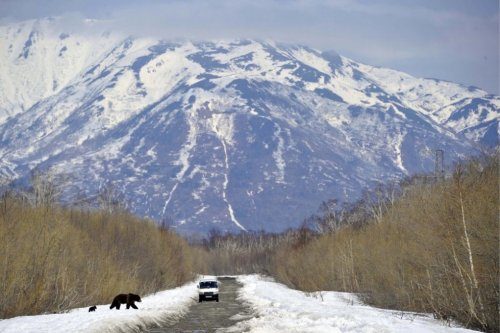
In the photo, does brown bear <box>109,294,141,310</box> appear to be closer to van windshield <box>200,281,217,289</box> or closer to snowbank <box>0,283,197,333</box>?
snowbank <box>0,283,197,333</box>

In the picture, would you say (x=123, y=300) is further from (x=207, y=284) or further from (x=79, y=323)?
(x=207, y=284)

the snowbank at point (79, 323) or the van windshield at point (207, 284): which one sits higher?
the van windshield at point (207, 284)

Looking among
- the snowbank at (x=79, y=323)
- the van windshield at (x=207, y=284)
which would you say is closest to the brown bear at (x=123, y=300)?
the snowbank at (x=79, y=323)

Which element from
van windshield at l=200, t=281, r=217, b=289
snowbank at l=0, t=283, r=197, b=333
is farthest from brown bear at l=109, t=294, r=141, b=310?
van windshield at l=200, t=281, r=217, b=289

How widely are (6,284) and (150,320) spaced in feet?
24.5

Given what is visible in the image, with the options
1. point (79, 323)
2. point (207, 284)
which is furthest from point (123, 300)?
point (207, 284)

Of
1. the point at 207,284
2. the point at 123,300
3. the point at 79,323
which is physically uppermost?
the point at 207,284

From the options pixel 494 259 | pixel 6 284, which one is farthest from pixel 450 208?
pixel 6 284

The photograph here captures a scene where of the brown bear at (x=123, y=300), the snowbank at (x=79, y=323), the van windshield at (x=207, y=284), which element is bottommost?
the snowbank at (x=79, y=323)

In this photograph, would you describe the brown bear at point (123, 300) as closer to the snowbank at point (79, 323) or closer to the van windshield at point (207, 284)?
the snowbank at point (79, 323)

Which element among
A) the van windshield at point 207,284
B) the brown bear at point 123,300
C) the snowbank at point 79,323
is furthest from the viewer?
the van windshield at point 207,284

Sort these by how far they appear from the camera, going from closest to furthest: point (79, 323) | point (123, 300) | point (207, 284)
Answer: point (79, 323)
point (123, 300)
point (207, 284)

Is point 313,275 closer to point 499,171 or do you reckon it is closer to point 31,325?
point 499,171

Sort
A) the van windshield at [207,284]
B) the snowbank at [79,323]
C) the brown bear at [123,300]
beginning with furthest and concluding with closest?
the van windshield at [207,284] < the brown bear at [123,300] < the snowbank at [79,323]
